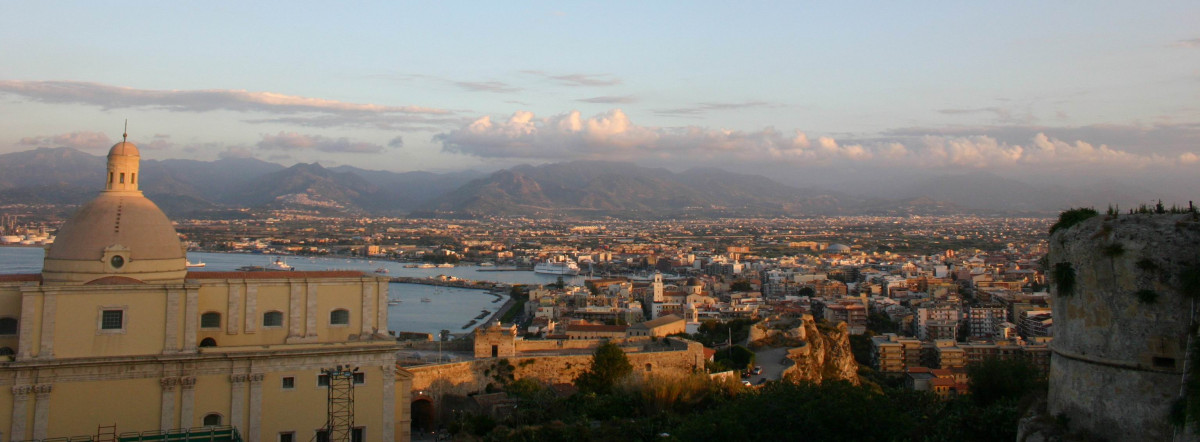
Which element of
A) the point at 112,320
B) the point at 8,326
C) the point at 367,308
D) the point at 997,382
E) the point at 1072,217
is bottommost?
the point at 8,326

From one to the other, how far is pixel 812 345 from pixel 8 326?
20370mm

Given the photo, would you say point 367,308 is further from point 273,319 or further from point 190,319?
point 190,319

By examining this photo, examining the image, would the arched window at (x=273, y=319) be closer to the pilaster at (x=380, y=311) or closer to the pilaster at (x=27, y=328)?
the pilaster at (x=380, y=311)

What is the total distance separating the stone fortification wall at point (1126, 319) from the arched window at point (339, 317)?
11035mm

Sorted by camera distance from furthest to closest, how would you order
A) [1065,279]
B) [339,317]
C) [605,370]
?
[605,370], [339,317], [1065,279]

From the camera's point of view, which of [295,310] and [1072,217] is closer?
[1072,217]

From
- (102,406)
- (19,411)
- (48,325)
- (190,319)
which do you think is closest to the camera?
(19,411)

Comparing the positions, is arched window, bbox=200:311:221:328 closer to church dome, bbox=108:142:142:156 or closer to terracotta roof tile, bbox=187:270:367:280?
terracotta roof tile, bbox=187:270:367:280

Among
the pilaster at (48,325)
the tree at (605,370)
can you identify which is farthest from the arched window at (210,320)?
the tree at (605,370)

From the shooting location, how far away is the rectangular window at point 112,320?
12.5 metres

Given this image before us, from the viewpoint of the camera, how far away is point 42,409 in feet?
39.2

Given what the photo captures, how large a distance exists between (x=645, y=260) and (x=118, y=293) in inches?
2883

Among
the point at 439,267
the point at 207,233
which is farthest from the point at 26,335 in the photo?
the point at 207,233

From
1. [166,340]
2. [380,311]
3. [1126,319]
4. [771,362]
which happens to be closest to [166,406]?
[166,340]
